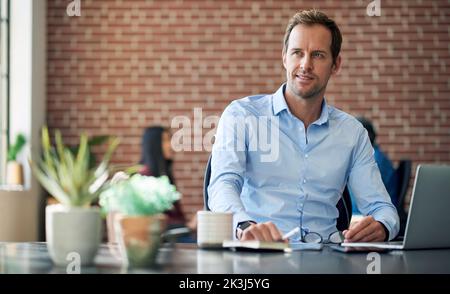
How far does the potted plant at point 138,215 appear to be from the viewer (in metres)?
1.44

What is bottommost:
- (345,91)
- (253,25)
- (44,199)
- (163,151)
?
(44,199)

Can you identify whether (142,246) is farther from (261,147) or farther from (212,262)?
(261,147)

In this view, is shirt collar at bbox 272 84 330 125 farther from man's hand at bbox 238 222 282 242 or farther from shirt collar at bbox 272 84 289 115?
man's hand at bbox 238 222 282 242

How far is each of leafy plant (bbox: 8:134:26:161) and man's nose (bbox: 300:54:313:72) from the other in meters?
4.08

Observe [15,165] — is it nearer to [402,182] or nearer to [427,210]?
[402,182]

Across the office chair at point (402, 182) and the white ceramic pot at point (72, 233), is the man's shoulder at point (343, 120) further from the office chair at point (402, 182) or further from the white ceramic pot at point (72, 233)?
the office chair at point (402, 182)

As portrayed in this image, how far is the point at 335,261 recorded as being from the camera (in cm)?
159

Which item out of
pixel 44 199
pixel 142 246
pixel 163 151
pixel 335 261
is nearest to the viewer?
pixel 142 246

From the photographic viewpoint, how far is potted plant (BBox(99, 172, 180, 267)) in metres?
1.44

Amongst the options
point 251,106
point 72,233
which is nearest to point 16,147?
point 251,106

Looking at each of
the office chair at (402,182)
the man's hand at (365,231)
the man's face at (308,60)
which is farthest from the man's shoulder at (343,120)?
Result: the office chair at (402,182)

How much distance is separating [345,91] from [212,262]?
17.8ft

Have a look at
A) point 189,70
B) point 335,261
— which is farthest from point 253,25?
point 335,261
